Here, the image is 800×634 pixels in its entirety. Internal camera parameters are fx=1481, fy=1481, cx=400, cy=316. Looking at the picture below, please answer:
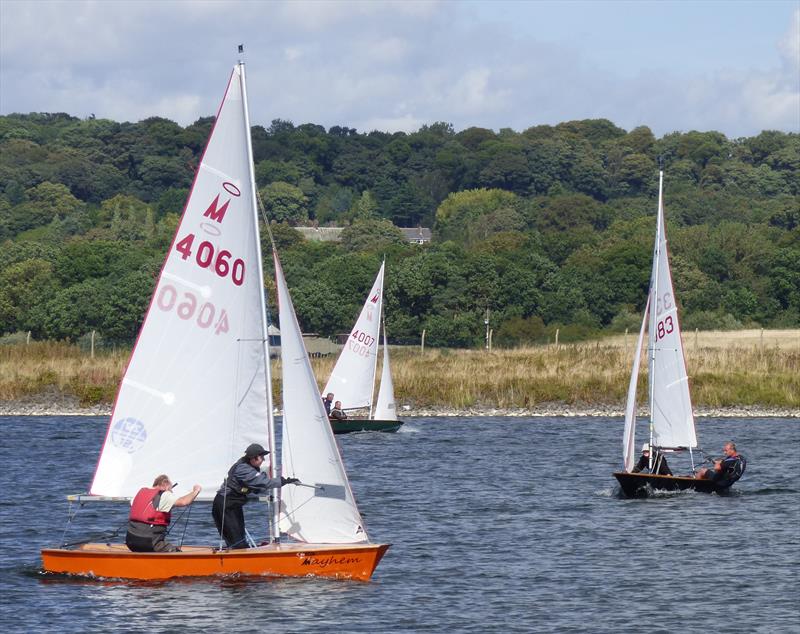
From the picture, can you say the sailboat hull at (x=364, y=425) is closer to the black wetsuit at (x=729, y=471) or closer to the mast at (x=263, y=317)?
the black wetsuit at (x=729, y=471)

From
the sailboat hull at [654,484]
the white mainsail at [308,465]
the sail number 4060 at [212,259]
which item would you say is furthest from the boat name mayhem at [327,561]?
the sailboat hull at [654,484]

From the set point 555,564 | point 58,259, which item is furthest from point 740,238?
point 555,564

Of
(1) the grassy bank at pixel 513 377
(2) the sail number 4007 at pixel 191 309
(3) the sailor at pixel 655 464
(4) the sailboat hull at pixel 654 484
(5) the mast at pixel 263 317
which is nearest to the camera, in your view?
(5) the mast at pixel 263 317

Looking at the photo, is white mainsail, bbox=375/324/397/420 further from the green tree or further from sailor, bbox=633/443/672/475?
the green tree

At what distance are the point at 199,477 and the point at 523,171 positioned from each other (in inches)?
6991

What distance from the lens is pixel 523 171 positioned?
648 ft

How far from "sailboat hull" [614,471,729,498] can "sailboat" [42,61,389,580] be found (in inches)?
506

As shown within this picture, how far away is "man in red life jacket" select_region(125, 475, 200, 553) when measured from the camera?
21.8 m

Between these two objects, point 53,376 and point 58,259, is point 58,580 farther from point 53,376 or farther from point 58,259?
point 58,259

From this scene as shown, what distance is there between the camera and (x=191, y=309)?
22281 millimetres

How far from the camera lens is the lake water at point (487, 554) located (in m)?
21.4

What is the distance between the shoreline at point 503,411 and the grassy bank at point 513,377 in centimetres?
25

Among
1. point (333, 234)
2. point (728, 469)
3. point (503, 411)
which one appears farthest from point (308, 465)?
point (333, 234)

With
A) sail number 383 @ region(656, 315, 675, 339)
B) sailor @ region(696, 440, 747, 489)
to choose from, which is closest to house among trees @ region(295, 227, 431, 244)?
sail number 383 @ region(656, 315, 675, 339)
